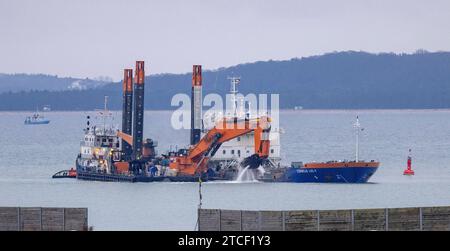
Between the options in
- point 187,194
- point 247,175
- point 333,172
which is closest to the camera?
point 187,194

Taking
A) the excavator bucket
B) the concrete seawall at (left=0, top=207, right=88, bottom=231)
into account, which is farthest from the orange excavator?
the concrete seawall at (left=0, top=207, right=88, bottom=231)

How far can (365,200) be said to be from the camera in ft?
205

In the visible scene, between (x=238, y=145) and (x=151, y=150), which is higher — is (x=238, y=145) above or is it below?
above

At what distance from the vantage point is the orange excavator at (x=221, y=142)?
70.8m

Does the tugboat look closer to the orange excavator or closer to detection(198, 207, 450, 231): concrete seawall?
the orange excavator

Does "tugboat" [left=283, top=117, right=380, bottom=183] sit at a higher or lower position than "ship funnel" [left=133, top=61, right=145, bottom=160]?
lower

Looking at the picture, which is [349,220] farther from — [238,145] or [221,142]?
[238,145]

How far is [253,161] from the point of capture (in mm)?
71812

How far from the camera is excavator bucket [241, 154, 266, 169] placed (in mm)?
71688

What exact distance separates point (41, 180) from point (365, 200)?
22.8m

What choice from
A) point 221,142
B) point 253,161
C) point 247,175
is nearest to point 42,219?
point 221,142

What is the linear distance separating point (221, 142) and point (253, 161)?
1.98 meters
